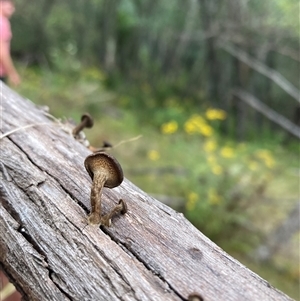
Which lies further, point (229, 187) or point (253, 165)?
point (253, 165)

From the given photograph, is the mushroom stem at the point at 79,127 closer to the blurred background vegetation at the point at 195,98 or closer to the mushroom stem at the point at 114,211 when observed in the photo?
the mushroom stem at the point at 114,211

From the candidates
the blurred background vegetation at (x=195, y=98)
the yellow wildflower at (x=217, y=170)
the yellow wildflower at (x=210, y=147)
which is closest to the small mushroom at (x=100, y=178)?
the blurred background vegetation at (x=195, y=98)

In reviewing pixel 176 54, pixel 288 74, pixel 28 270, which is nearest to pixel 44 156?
pixel 28 270

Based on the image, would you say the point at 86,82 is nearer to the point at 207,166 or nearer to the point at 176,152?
the point at 176,152

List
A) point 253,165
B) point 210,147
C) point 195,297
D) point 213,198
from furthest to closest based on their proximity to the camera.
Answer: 1. point 210,147
2. point 253,165
3. point 213,198
4. point 195,297

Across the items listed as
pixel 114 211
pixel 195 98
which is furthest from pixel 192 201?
pixel 195 98

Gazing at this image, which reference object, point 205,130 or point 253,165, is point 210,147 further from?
point 253,165

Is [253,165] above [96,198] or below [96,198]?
below

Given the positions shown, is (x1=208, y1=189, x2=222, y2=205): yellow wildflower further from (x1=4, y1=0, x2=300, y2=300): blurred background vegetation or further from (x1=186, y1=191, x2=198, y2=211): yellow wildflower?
(x1=186, y1=191, x2=198, y2=211): yellow wildflower
